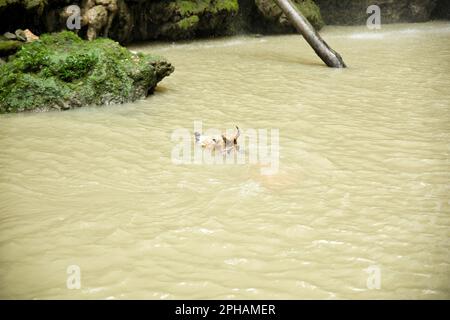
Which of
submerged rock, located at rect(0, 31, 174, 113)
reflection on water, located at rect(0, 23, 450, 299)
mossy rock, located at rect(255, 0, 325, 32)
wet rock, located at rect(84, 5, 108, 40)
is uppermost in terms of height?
mossy rock, located at rect(255, 0, 325, 32)

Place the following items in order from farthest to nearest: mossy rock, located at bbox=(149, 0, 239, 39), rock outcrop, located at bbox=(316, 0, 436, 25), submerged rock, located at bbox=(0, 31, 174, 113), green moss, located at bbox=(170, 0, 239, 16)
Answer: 1. rock outcrop, located at bbox=(316, 0, 436, 25)
2. green moss, located at bbox=(170, 0, 239, 16)
3. mossy rock, located at bbox=(149, 0, 239, 39)
4. submerged rock, located at bbox=(0, 31, 174, 113)

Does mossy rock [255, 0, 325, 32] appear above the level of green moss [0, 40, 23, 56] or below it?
above

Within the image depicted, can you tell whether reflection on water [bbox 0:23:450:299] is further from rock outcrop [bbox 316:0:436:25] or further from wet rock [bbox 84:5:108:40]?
rock outcrop [bbox 316:0:436:25]

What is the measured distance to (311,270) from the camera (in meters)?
3.39

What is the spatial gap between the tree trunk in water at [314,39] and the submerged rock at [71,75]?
4.74 meters

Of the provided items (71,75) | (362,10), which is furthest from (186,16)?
(362,10)

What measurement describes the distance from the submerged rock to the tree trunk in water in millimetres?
4739

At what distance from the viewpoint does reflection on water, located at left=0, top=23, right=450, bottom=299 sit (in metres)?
3.29

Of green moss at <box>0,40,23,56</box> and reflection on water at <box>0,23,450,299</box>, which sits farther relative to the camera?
green moss at <box>0,40,23,56</box>

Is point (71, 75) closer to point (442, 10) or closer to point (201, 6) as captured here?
point (201, 6)

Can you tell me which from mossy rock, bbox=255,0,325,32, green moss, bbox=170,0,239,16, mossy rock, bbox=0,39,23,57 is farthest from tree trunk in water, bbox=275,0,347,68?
mossy rock, bbox=0,39,23,57

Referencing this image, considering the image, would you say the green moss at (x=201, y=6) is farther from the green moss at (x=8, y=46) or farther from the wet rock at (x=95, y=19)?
the green moss at (x=8, y=46)

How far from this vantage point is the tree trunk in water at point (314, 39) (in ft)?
37.0
